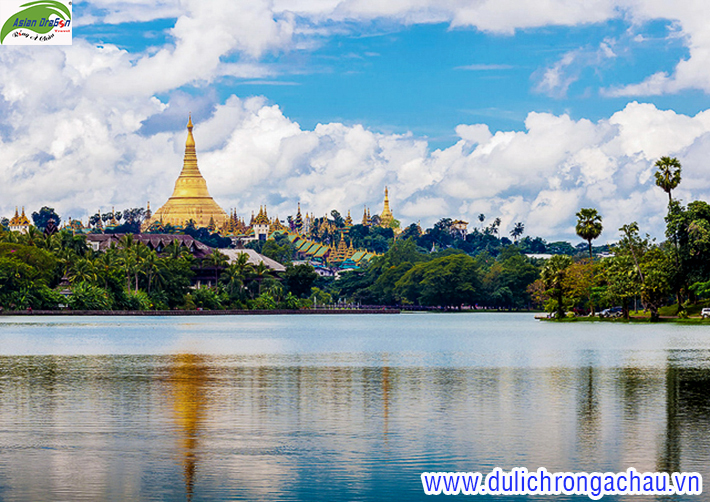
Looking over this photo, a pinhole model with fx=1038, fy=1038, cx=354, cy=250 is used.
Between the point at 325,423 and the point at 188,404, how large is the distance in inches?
186

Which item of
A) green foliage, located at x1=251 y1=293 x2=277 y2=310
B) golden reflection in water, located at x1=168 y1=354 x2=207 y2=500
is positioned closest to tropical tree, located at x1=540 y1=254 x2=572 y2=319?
green foliage, located at x1=251 y1=293 x2=277 y2=310

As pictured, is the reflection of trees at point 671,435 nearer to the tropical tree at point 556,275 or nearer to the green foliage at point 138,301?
the tropical tree at point 556,275

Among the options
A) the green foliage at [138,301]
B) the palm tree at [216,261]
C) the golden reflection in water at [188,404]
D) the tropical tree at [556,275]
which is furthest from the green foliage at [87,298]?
the golden reflection in water at [188,404]

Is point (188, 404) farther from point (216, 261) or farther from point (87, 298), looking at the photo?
point (216, 261)

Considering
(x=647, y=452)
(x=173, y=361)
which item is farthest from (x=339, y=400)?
(x=173, y=361)

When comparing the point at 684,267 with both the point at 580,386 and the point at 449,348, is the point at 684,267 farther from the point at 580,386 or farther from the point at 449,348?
the point at 580,386

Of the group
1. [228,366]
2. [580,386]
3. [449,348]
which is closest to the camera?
[580,386]

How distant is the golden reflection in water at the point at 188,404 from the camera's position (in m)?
16.6

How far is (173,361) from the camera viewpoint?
4066 centimetres

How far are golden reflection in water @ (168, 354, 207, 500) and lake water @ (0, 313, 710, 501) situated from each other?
0.15ft

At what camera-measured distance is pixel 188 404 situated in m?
24.4

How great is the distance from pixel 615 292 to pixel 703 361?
4632 centimetres

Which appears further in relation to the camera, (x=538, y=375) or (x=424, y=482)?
(x=538, y=375)

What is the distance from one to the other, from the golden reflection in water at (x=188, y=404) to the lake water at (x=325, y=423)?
47 mm
